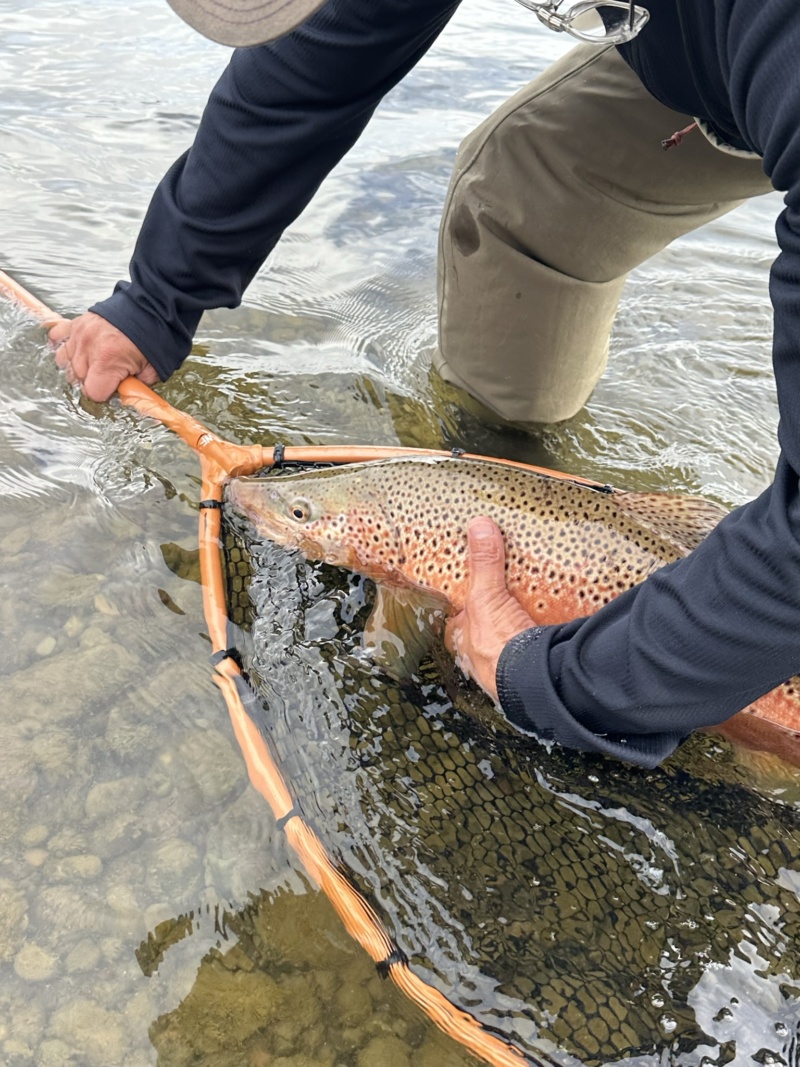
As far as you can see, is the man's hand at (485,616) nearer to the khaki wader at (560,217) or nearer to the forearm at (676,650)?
the forearm at (676,650)

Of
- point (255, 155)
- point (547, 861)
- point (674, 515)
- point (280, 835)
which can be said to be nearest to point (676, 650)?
point (547, 861)

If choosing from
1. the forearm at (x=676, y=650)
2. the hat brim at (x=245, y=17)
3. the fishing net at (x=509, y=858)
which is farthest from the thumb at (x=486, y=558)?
the hat brim at (x=245, y=17)

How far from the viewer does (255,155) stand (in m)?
2.59

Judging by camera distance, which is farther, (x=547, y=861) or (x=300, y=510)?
(x=300, y=510)

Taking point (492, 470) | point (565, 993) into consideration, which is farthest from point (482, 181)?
point (565, 993)

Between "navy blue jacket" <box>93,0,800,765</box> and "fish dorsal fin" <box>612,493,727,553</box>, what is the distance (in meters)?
0.66

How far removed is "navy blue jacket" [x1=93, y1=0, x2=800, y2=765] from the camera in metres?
1.56

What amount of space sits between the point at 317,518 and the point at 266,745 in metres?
0.85

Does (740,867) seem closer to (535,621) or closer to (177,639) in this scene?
(535,621)

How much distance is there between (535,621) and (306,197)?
149 cm

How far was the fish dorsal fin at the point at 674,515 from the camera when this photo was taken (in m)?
2.71

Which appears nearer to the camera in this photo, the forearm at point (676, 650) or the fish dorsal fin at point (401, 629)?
the forearm at point (676, 650)

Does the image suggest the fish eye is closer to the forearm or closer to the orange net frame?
the orange net frame

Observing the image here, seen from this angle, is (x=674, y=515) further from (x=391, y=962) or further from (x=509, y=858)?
(x=391, y=962)
